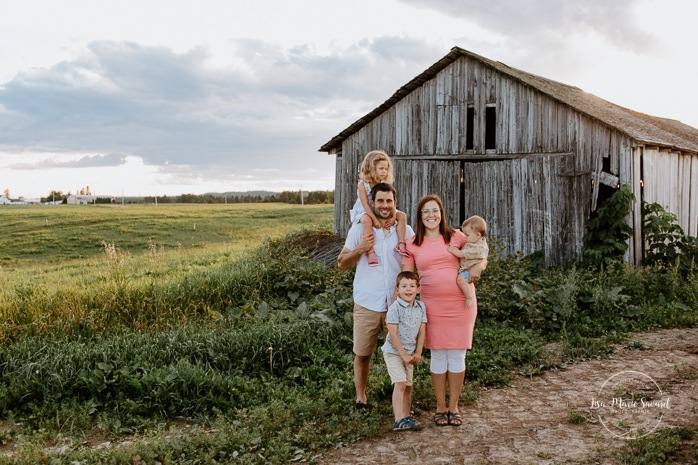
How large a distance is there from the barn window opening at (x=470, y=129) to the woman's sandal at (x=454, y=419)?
30.9 ft

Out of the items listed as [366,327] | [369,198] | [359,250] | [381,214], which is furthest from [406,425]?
[369,198]

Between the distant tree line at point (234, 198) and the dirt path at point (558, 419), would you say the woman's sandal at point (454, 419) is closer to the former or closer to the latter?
the dirt path at point (558, 419)

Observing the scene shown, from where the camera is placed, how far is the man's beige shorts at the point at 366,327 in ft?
16.8

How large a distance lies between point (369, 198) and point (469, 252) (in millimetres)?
991

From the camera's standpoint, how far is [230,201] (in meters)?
57.2

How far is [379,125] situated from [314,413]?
10.5 m

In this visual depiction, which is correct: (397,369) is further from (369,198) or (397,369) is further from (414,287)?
(369,198)

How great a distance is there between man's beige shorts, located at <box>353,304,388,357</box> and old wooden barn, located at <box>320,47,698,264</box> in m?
8.41

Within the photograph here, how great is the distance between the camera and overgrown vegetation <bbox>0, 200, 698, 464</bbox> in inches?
200

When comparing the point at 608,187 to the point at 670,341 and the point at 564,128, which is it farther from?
the point at 670,341

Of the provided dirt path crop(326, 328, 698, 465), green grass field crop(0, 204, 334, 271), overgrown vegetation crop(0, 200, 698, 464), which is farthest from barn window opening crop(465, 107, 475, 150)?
dirt path crop(326, 328, 698, 465)

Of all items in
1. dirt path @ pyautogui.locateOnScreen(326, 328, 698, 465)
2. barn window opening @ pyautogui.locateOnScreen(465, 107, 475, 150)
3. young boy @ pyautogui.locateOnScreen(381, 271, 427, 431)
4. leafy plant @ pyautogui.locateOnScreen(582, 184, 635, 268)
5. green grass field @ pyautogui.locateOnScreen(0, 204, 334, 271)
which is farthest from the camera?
green grass field @ pyautogui.locateOnScreen(0, 204, 334, 271)

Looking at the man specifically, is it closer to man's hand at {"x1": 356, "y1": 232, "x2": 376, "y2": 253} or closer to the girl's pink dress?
man's hand at {"x1": 356, "y1": 232, "x2": 376, "y2": 253}

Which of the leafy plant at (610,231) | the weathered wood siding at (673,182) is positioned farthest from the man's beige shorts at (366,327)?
the weathered wood siding at (673,182)
